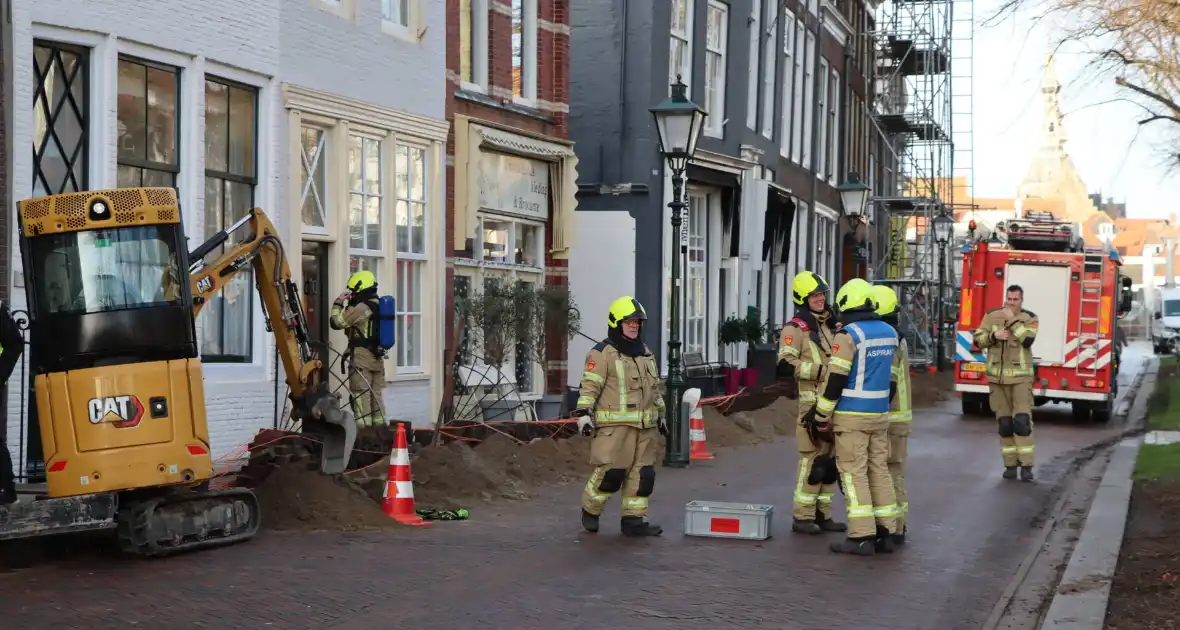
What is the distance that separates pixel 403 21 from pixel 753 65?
39.7 ft

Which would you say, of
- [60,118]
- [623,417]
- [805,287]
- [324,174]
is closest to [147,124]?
[60,118]

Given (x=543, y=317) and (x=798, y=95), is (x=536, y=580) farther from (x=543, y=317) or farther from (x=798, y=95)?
(x=798, y=95)

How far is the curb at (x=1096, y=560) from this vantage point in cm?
851

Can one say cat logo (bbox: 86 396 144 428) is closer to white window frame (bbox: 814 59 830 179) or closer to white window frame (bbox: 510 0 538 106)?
white window frame (bbox: 510 0 538 106)

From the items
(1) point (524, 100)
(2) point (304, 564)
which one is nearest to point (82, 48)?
(2) point (304, 564)

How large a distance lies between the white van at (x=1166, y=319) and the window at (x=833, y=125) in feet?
98.8

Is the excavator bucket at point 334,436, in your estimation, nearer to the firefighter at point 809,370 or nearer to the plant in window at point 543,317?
the firefighter at point 809,370

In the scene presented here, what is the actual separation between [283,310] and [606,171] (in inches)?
524

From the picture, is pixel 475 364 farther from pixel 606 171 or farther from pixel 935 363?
pixel 935 363

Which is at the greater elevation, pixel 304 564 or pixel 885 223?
pixel 885 223

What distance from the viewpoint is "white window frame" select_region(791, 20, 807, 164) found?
3284 cm

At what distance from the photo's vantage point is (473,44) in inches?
804

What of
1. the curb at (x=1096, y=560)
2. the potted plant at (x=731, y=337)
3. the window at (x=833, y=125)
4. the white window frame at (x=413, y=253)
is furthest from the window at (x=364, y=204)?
the window at (x=833, y=125)

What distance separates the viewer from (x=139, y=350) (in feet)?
32.3
